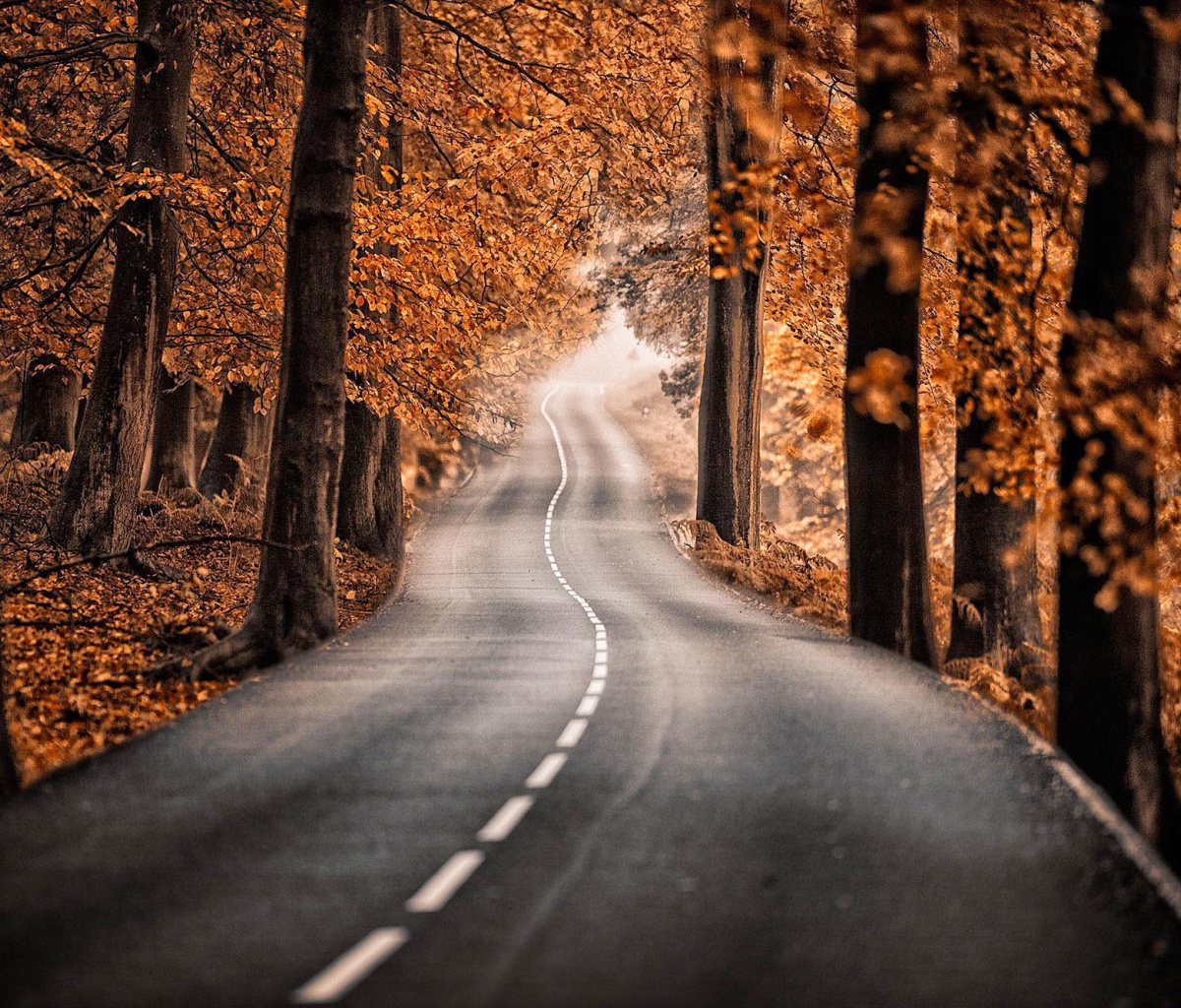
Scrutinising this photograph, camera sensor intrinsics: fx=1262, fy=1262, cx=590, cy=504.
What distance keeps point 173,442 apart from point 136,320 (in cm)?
1035

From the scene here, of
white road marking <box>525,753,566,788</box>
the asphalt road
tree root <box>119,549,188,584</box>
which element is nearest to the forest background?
tree root <box>119,549,188,584</box>

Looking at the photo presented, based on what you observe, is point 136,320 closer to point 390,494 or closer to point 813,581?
point 390,494

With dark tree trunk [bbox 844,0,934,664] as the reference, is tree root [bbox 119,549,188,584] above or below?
below

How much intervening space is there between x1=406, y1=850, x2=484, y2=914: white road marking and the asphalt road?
28 millimetres

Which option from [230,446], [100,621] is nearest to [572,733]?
[100,621]

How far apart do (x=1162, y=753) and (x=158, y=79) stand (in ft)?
48.1

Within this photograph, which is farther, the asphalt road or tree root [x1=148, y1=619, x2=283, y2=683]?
tree root [x1=148, y1=619, x2=283, y2=683]

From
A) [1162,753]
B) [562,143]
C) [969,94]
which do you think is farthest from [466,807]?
[562,143]

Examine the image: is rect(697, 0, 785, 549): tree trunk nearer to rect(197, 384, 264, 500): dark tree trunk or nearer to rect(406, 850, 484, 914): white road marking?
rect(197, 384, 264, 500): dark tree trunk

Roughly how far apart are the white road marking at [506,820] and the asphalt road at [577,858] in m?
0.03

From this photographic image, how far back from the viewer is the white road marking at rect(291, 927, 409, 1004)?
187 inches

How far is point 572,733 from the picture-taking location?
9.97 m

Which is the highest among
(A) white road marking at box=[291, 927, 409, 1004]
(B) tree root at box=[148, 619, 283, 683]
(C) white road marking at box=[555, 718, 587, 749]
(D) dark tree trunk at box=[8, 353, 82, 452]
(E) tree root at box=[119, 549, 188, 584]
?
(D) dark tree trunk at box=[8, 353, 82, 452]

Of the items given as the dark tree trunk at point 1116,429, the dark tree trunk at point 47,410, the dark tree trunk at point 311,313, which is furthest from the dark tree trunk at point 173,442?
the dark tree trunk at point 1116,429
